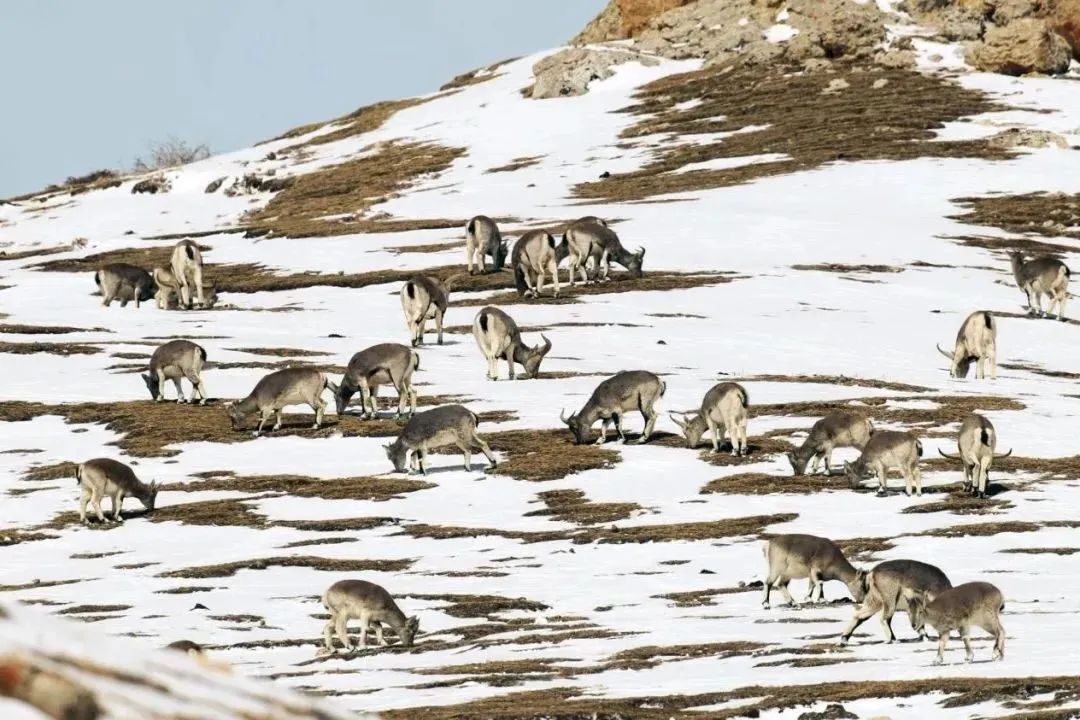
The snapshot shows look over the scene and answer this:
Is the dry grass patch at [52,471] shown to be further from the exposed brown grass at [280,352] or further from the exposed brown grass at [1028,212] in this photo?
the exposed brown grass at [1028,212]

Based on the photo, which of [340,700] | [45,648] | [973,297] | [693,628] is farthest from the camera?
[973,297]

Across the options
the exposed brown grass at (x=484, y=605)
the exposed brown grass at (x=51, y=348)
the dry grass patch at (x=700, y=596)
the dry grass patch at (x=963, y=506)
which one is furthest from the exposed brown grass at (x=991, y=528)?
the exposed brown grass at (x=51, y=348)

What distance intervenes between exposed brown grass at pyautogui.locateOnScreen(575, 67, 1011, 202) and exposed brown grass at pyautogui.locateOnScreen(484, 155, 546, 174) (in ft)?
17.4

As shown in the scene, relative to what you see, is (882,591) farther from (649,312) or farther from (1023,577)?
(649,312)

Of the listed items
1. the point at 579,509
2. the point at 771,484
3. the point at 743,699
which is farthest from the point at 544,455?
the point at 743,699

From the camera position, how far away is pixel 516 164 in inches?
3524

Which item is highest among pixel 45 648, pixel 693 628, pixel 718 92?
pixel 718 92

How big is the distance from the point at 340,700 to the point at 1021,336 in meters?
37.5

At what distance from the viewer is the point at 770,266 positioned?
195 feet

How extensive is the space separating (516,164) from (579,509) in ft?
200

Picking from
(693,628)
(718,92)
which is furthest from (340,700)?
(718,92)

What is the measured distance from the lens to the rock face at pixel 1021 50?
93.9 meters

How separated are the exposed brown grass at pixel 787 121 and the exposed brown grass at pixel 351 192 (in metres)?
10.1

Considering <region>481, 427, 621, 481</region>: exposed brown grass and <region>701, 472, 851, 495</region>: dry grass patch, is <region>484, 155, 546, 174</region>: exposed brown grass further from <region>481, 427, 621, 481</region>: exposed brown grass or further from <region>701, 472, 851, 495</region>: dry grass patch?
→ <region>701, 472, 851, 495</region>: dry grass patch
